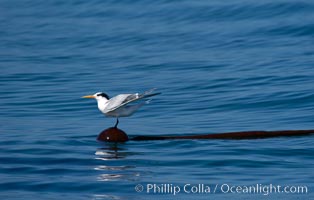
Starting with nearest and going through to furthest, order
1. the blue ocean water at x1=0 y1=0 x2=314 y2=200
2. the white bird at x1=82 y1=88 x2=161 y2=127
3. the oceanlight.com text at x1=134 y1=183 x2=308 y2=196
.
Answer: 1. the oceanlight.com text at x1=134 y1=183 x2=308 y2=196
2. the blue ocean water at x1=0 y1=0 x2=314 y2=200
3. the white bird at x1=82 y1=88 x2=161 y2=127

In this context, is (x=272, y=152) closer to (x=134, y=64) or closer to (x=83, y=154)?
(x=83, y=154)

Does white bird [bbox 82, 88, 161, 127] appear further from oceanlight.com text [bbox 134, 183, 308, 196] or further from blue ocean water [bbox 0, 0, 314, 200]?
oceanlight.com text [bbox 134, 183, 308, 196]

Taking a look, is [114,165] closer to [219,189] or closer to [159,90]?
[219,189]

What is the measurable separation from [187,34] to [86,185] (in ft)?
36.9

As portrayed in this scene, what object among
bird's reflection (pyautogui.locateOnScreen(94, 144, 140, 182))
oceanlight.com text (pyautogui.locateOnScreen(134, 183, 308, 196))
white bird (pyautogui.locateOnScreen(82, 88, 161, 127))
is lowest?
oceanlight.com text (pyautogui.locateOnScreen(134, 183, 308, 196))

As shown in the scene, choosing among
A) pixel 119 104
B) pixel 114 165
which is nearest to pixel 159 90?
pixel 119 104

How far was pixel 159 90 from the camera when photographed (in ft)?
43.3

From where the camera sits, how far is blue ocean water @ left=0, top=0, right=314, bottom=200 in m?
7.76

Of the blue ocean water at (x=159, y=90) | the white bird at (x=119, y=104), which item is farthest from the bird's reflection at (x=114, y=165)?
the white bird at (x=119, y=104)

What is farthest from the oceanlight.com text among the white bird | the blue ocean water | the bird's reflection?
Answer: the white bird

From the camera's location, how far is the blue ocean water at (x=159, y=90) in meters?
7.76

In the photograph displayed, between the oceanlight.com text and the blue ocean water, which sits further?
the blue ocean water

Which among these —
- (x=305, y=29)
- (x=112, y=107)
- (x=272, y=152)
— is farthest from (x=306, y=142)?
(x=305, y=29)

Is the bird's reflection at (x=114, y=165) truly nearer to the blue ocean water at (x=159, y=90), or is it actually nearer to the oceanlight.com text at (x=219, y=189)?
the blue ocean water at (x=159, y=90)
